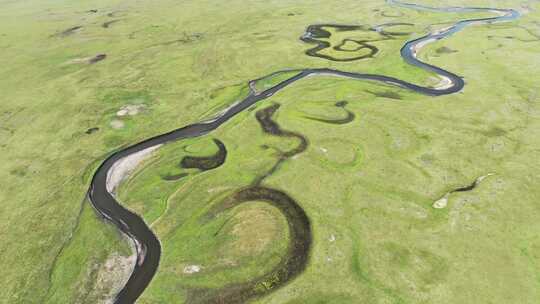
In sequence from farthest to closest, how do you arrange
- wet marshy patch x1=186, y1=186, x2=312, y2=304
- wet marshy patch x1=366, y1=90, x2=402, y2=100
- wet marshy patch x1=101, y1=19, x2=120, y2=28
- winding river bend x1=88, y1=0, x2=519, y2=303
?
wet marshy patch x1=101, y1=19, x2=120, y2=28, wet marshy patch x1=366, y1=90, x2=402, y2=100, winding river bend x1=88, y1=0, x2=519, y2=303, wet marshy patch x1=186, y1=186, x2=312, y2=304

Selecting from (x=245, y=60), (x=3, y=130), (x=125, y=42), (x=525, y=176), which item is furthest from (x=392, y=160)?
(x=125, y=42)

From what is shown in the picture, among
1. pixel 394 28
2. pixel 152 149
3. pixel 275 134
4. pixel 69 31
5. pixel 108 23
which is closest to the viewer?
pixel 152 149

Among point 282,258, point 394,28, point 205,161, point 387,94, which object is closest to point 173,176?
point 205,161

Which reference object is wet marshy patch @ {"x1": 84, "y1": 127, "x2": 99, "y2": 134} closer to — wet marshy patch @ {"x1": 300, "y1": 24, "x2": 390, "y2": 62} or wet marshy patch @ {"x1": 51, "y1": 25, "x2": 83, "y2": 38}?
wet marshy patch @ {"x1": 300, "y1": 24, "x2": 390, "y2": 62}

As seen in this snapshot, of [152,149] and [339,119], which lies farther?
[339,119]

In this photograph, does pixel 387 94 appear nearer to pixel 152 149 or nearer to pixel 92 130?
pixel 152 149

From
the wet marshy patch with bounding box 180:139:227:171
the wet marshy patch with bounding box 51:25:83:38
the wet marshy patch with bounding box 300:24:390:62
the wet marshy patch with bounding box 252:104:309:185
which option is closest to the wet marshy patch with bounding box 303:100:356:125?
the wet marshy patch with bounding box 252:104:309:185
